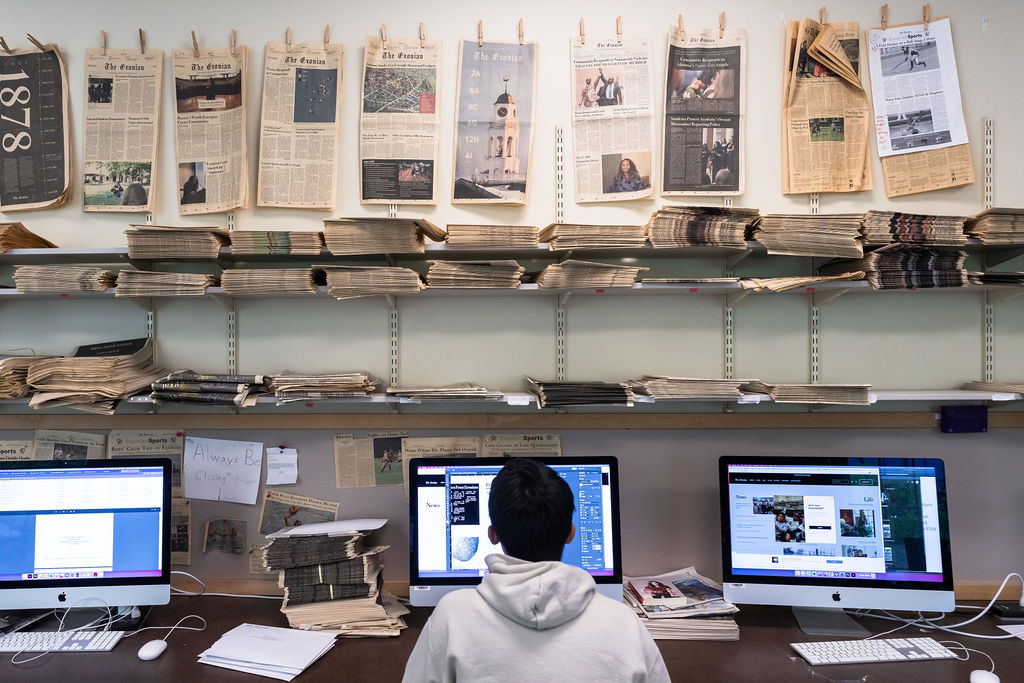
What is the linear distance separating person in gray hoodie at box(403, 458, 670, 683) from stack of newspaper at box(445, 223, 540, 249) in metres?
0.83

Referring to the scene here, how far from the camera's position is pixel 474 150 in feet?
6.37

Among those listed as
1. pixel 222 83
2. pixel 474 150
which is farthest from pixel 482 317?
pixel 222 83

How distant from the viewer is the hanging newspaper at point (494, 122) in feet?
6.36

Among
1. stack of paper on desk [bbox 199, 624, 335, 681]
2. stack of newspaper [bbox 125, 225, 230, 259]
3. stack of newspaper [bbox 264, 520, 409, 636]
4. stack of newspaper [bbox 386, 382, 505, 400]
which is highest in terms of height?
stack of newspaper [bbox 125, 225, 230, 259]

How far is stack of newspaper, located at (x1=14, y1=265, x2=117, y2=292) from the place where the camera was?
1.76m

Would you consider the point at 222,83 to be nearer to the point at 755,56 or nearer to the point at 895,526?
the point at 755,56

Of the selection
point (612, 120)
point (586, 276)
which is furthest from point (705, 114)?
point (586, 276)

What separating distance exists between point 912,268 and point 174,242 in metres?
2.18

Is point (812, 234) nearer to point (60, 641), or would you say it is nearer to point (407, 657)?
point (407, 657)


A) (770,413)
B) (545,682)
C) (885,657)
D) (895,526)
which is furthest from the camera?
Result: (770,413)

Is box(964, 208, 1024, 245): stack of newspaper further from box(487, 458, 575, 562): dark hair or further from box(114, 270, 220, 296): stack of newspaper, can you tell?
box(114, 270, 220, 296): stack of newspaper

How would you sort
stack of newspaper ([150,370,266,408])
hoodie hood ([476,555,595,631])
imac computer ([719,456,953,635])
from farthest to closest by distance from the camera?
stack of newspaper ([150,370,266,408])
imac computer ([719,456,953,635])
hoodie hood ([476,555,595,631])

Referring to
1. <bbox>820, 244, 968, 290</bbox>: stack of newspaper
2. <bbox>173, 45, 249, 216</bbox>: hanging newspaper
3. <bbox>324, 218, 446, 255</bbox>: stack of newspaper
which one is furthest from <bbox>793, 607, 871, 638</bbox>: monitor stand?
<bbox>173, 45, 249, 216</bbox>: hanging newspaper

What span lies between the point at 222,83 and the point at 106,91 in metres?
0.40
